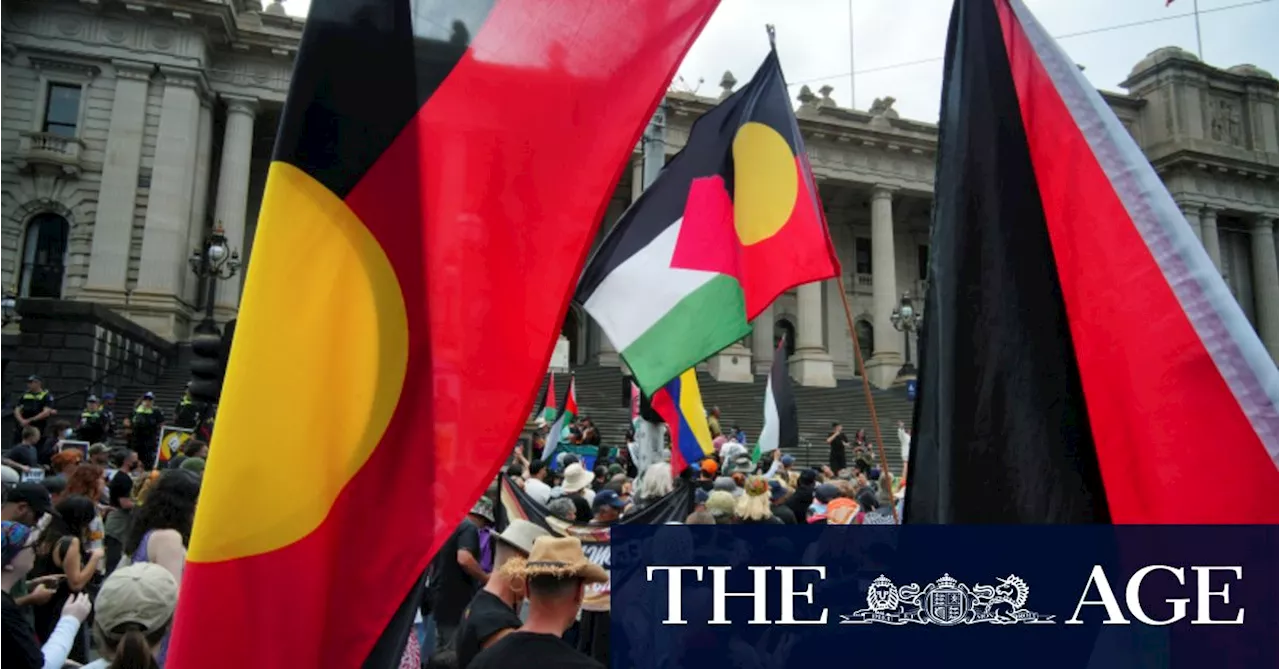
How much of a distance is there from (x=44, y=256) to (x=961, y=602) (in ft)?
103

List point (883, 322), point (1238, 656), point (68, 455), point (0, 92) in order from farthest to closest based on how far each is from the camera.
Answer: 1. point (883, 322)
2. point (0, 92)
3. point (68, 455)
4. point (1238, 656)

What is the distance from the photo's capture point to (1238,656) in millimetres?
1855

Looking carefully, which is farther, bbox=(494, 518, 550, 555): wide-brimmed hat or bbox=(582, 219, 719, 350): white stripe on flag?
bbox=(582, 219, 719, 350): white stripe on flag

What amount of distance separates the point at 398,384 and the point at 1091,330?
6.17 ft

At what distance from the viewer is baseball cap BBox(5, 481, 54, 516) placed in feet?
15.3

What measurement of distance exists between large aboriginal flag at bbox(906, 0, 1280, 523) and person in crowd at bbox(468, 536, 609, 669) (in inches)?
38.5

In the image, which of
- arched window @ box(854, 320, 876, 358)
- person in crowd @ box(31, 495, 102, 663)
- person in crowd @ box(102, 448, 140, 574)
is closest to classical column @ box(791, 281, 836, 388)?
arched window @ box(854, 320, 876, 358)

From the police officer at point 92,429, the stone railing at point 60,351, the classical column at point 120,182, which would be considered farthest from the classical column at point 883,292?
the police officer at point 92,429

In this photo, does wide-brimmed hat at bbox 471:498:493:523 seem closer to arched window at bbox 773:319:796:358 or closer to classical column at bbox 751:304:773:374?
classical column at bbox 751:304:773:374

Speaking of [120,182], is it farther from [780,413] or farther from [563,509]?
[563,509]

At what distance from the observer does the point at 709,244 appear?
5.80 m

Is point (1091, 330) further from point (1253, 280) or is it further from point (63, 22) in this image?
point (1253, 280)

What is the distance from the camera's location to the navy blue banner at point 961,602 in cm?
186

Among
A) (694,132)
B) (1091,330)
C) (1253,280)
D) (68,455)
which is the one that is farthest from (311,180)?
(1253,280)
